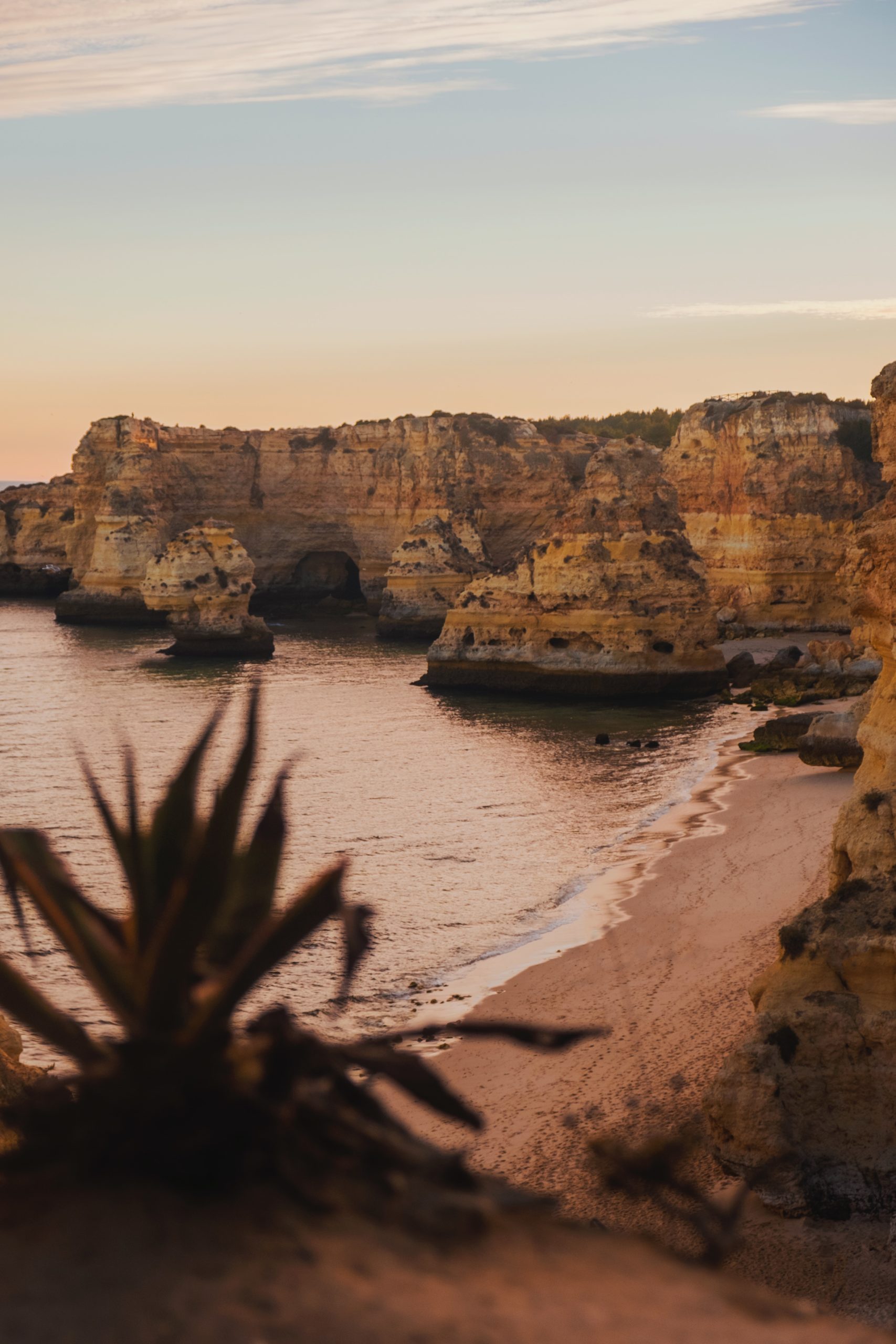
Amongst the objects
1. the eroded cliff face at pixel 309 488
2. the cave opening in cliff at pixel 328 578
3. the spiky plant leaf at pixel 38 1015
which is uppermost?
the eroded cliff face at pixel 309 488

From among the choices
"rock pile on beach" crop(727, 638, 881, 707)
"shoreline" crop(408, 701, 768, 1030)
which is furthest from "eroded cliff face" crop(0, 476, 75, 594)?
"shoreline" crop(408, 701, 768, 1030)

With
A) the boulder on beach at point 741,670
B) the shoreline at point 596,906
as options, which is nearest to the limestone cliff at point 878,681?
the shoreline at point 596,906

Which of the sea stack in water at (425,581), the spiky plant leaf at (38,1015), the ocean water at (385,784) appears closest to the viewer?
the spiky plant leaf at (38,1015)

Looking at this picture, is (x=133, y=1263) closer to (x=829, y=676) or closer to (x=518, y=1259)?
(x=518, y=1259)

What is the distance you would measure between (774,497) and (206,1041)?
48.5 m

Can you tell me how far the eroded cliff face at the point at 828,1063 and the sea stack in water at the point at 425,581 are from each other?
45.2 metres

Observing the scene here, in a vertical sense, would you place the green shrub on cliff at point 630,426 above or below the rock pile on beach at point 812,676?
above

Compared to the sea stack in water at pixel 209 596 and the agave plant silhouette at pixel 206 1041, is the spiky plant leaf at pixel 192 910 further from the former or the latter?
the sea stack in water at pixel 209 596

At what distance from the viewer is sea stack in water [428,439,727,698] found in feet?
114

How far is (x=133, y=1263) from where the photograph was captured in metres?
1.92

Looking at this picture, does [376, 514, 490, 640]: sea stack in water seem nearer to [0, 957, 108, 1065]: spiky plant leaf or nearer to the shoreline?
the shoreline

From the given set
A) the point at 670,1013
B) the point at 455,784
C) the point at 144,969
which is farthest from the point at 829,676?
the point at 144,969

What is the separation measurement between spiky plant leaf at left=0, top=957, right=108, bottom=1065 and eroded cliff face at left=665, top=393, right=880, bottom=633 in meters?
43.9

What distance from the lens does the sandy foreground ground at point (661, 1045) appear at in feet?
18.7
